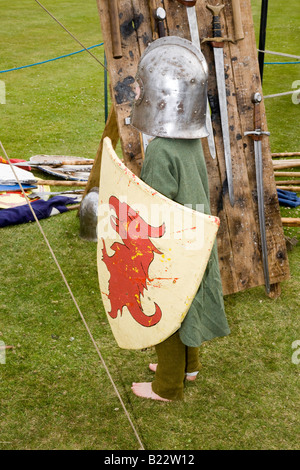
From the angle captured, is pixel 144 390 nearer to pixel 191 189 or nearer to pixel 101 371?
A: pixel 101 371

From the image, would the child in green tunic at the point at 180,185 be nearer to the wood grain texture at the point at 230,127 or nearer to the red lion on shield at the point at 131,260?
the red lion on shield at the point at 131,260

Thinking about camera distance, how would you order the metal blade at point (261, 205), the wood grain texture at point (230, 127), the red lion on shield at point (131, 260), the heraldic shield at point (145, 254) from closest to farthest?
the heraldic shield at point (145, 254), the red lion on shield at point (131, 260), the wood grain texture at point (230, 127), the metal blade at point (261, 205)

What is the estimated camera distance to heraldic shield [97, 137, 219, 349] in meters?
2.37

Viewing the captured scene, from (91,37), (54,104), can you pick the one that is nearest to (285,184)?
(54,104)

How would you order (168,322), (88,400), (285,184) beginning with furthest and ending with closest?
1. (285,184)
2. (88,400)
3. (168,322)

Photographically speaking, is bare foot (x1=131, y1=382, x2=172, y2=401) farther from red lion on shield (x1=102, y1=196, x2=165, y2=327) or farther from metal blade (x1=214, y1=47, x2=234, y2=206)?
metal blade (x1=214, y1=47, x2=234, y2=206)

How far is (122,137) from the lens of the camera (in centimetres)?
344

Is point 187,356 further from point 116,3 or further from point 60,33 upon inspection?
point 60,33

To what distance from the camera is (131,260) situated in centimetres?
257

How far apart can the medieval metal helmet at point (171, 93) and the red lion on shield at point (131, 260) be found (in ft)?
1.30

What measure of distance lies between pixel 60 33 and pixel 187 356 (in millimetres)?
11344

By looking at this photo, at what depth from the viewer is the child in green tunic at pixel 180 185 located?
249cm

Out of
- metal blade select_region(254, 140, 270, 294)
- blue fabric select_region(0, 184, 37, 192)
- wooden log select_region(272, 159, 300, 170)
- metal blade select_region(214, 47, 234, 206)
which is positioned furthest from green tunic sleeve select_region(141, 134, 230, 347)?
wooden log select_region(272, 159, 300, 170)

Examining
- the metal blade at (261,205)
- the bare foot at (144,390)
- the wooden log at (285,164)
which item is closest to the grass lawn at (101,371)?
the bare foot at (144,390)
